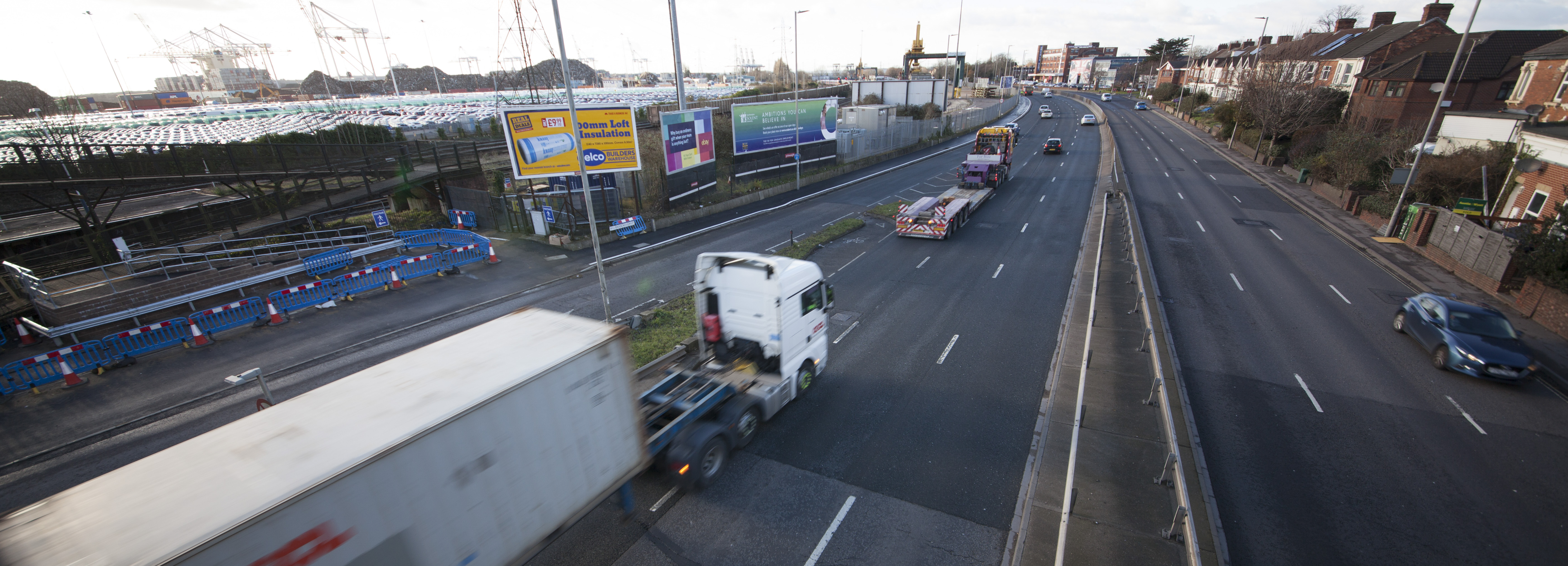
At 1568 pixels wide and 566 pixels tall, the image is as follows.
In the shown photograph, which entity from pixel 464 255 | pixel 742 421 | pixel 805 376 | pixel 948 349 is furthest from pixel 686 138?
pixel 742 421

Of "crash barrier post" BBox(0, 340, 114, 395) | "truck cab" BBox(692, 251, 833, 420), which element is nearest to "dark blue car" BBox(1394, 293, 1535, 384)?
"truck cab" BBox(692, 251, 833, 420)

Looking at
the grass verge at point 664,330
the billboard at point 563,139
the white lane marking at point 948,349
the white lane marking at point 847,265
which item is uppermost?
the billboard at point 563,139

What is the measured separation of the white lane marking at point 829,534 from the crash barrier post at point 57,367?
17.9 meters

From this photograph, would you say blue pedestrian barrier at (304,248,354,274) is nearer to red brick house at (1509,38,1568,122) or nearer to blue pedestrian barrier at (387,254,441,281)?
blue pedestrian barrier at (387,254,441,281)

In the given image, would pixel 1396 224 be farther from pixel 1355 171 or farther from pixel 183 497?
pixel 183 497

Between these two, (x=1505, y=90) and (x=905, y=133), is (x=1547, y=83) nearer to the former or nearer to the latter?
(x=1505, y=90)

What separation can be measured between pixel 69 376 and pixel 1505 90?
70.3m

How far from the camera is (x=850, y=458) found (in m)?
9.84

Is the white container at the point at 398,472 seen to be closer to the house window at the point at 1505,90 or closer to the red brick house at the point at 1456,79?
the red brick house at the point at 1456,79

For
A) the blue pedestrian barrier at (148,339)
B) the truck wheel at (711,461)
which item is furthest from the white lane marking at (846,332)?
the blue pedestrian barrier at (148,339)

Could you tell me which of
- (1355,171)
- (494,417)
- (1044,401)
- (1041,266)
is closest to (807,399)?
(1044,401)

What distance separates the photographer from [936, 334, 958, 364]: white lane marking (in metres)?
13.4

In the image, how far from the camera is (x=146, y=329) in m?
14.0

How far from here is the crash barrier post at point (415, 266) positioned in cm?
1952
